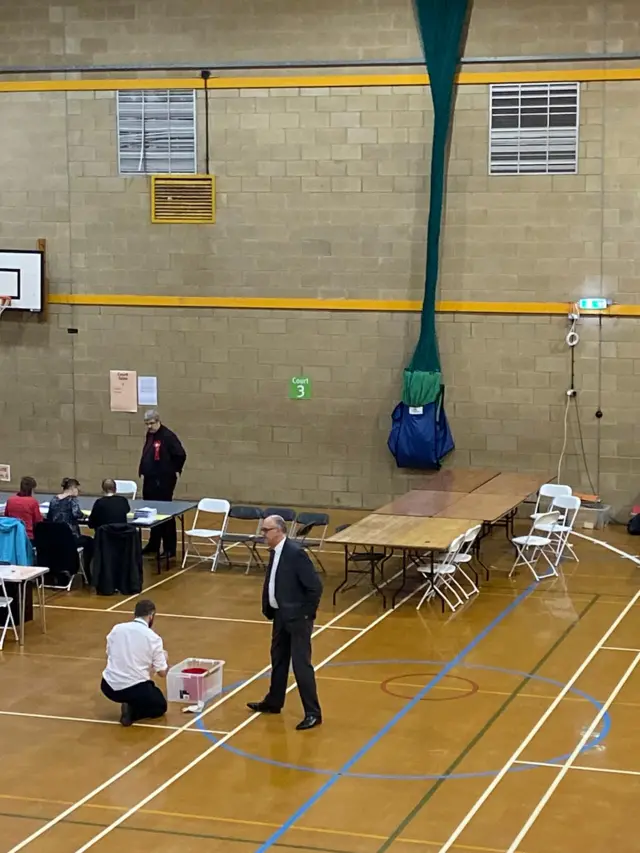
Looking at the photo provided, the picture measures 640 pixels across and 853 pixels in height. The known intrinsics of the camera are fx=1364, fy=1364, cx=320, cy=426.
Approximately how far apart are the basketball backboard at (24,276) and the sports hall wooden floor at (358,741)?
7.49 metres

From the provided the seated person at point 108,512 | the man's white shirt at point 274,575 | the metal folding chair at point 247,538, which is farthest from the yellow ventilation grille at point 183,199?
the man's white shirt at point 274,575

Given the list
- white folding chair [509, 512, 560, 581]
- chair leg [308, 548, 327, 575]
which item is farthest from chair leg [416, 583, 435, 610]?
chair leg [308, 548, 327, 575]

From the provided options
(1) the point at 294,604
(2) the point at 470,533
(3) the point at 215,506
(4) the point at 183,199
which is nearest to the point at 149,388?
(4) the point at 183,199

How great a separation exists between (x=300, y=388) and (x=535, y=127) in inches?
199

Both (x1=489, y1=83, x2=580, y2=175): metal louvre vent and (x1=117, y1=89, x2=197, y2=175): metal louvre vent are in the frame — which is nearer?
(x1=489, y1=83, x2=580, y2=175): metal louvre vent

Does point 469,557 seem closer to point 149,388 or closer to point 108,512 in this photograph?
point 108,512

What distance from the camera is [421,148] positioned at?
1947cm

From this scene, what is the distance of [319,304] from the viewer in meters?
20.1

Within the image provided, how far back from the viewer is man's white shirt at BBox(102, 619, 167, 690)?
34.8 ft

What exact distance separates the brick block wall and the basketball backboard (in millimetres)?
266

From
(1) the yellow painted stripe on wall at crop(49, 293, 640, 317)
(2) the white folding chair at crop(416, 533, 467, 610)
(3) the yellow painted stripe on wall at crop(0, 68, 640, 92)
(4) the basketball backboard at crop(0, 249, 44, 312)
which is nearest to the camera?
(2) the white folding chair at crop(416, 533, 467, 610)

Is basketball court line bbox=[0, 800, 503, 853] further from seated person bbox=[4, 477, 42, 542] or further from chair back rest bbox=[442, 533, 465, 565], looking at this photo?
seated person bbox=[4, 477, 42, 542]

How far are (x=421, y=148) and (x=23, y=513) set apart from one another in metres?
8.11

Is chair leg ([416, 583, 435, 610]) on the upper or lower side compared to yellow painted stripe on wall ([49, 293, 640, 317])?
lower
